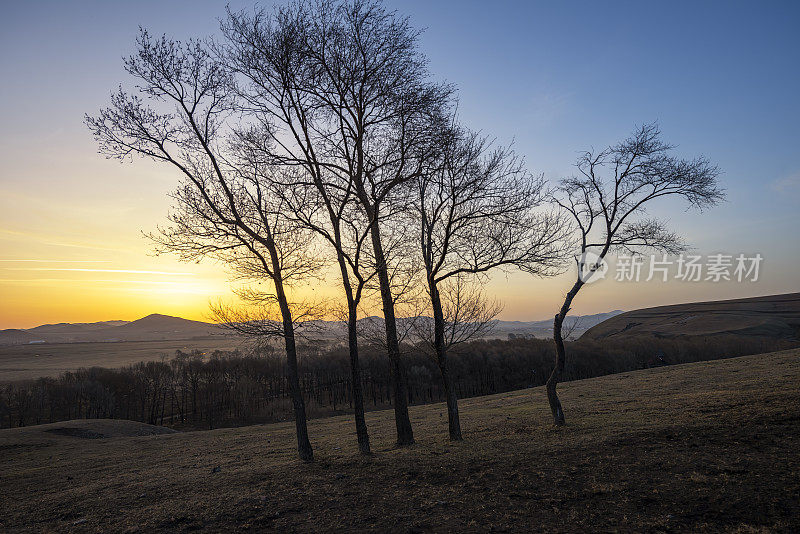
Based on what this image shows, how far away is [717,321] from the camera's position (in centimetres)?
15212

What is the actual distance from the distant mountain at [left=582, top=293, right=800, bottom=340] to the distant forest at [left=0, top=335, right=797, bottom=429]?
2695 centimetres

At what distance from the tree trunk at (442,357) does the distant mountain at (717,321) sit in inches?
5551

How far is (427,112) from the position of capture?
44.4 ft

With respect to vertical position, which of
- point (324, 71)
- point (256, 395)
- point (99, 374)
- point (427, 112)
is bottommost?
point (256, 395)

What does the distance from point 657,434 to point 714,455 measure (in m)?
2.22

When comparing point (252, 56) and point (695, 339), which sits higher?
point (252, 56)

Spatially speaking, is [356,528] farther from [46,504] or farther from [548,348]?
[548,348]

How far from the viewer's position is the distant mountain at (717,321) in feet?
442

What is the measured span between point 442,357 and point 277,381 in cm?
10573

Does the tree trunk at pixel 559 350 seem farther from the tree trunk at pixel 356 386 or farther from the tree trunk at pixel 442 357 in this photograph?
the tree trunk at pixel 356 386

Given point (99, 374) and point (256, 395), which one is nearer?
point (99, 374)

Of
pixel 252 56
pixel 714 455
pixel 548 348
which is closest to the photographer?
pixel 714 455

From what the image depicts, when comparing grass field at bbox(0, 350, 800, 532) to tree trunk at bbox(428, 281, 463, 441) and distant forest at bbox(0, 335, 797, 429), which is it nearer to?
tree trunk at bbox(428, 281, 463, 441)

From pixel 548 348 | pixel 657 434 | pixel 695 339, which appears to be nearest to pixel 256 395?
pixel 548 348
